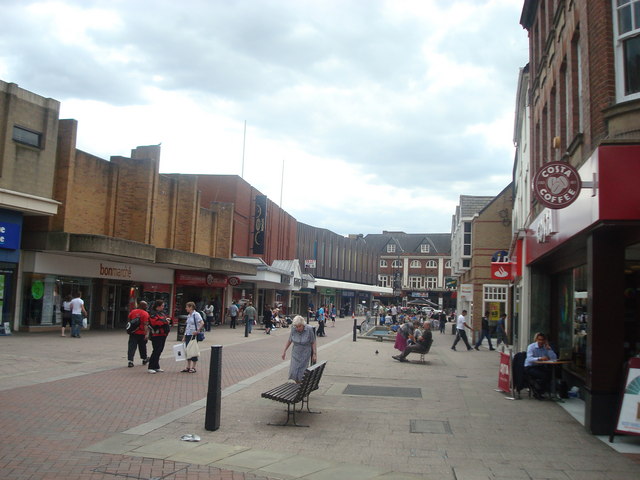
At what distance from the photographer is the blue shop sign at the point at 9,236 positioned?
68.4 feet

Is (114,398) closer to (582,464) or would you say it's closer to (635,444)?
(582,464)

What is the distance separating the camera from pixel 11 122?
2078 centimetres

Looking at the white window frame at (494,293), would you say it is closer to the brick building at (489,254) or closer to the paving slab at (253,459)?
the brick building at (489,254)

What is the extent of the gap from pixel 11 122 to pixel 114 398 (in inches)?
575

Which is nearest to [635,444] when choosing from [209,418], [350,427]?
[350,427]

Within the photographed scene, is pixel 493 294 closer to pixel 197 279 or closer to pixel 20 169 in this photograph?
pixel 197 279

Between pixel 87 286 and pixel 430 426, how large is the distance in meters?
21.0

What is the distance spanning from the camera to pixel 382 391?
12.3 metres

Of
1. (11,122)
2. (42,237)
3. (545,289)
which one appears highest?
(11,122)

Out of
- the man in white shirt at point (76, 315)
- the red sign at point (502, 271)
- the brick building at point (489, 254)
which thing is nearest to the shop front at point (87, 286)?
the man in white shirt at point (76, 315)

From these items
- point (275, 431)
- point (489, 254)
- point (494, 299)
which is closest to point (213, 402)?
point (275, 431)

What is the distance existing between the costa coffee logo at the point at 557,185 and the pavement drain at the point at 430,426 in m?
3.69

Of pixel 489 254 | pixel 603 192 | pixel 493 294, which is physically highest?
pixel 489 254

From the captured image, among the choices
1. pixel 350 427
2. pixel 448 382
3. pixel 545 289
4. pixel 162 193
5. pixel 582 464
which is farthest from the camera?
pixel 162 193
